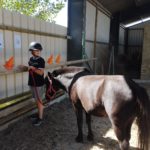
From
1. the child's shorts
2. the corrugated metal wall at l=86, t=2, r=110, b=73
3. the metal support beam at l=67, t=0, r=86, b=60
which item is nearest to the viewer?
the child's shorts

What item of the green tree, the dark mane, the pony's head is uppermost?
the green tree

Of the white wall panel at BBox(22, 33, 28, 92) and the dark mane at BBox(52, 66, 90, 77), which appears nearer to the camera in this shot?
the dark mane at BBox(52, 66, 90, 77)

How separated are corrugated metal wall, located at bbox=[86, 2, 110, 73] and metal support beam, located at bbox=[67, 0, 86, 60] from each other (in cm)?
63

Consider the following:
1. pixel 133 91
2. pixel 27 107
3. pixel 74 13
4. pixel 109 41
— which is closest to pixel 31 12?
pixel 109 41

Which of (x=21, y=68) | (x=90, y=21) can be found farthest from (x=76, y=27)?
(x=21, y=68)

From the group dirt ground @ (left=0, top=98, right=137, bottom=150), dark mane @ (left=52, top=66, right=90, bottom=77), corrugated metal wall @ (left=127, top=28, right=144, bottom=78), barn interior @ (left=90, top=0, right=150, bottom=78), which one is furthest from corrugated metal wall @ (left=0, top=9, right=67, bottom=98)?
corrugated metal wall @ (left=127, top=28, right=144, bottom=78)

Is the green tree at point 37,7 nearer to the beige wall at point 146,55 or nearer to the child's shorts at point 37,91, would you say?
the beige wall at point 146,55

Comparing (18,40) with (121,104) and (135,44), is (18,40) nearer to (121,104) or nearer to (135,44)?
(121,104)

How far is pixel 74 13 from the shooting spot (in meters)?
6.38

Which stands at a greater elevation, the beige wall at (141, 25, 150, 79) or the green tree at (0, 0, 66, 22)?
the green tree at (0, 0, 66, 22)

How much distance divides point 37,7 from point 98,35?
15.2ft

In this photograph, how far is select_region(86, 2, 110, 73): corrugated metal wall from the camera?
7367mm

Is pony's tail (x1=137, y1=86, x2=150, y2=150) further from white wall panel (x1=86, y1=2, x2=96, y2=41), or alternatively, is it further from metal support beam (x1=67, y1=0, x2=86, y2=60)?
white wall panel (x1=86, y1=2, x2=96, y2=41)

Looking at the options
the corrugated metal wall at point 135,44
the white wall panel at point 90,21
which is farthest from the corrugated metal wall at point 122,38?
the white wall panel at point 90,21
